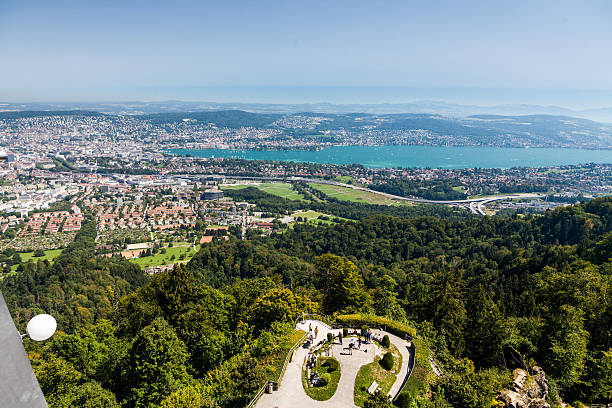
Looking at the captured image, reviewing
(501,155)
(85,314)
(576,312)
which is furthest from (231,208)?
(501,155)

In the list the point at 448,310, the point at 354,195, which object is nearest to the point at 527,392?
the point at 448,310

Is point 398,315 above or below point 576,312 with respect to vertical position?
below

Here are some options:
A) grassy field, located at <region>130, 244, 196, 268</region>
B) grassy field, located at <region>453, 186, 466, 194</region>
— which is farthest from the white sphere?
grassy field, located at <region>453, 186, 466, 194</region>

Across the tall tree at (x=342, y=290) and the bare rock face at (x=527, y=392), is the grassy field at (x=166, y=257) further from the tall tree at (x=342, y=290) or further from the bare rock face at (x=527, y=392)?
the bare rock face at (x=527, y=392)

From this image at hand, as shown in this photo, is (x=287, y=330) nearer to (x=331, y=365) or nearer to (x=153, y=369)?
(x=331, y=365)

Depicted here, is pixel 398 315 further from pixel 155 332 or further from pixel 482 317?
pixel 155 332
